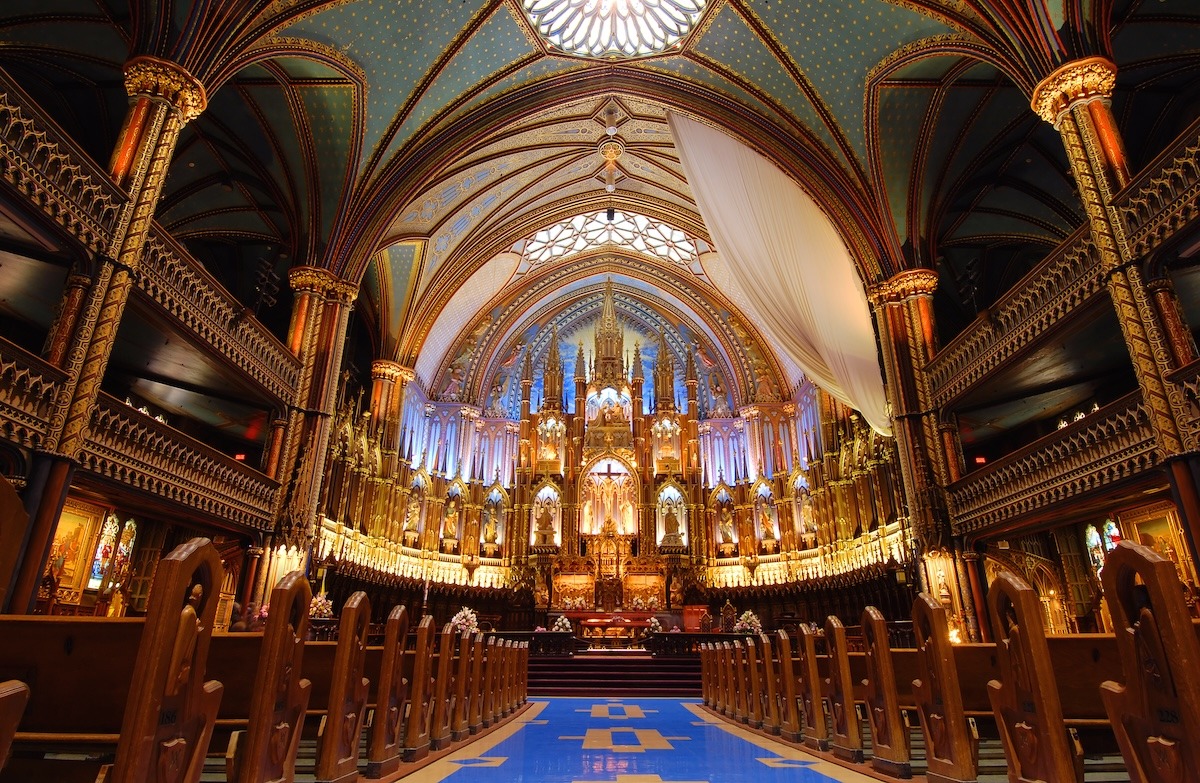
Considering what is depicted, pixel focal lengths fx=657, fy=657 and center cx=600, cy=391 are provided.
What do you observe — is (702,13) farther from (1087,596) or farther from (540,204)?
(1087,596)

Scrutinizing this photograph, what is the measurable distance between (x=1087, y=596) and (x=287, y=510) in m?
18.6

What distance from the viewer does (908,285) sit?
50.1ft

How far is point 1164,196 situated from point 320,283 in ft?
51.3

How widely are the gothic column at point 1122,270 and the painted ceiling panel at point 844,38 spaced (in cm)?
379

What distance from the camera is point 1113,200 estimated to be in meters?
9.20

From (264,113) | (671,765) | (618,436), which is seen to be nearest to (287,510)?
(264,113)

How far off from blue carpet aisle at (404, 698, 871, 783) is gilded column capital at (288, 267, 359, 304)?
36.3 feet

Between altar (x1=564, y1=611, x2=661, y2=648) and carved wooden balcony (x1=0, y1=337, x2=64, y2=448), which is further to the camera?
altar (x1=564, y1=611, x2=661, y2=648)

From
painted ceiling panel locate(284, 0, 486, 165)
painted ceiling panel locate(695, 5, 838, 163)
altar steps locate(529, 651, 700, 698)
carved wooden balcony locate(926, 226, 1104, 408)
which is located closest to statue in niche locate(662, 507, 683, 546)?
altar steps locate(529, 651, 700, 698)

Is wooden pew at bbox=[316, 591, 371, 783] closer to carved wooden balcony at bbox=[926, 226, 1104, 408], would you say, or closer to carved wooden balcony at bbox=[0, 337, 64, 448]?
carved wooden balcony at bbox=[0, 337, 64, 448]

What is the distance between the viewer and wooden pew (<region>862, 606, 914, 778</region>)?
183 inches

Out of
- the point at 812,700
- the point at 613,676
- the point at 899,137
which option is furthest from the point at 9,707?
the point at 899,137

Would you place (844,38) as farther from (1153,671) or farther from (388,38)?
(1153,671)

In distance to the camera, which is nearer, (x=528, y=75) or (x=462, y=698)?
(x=462, y=698)
